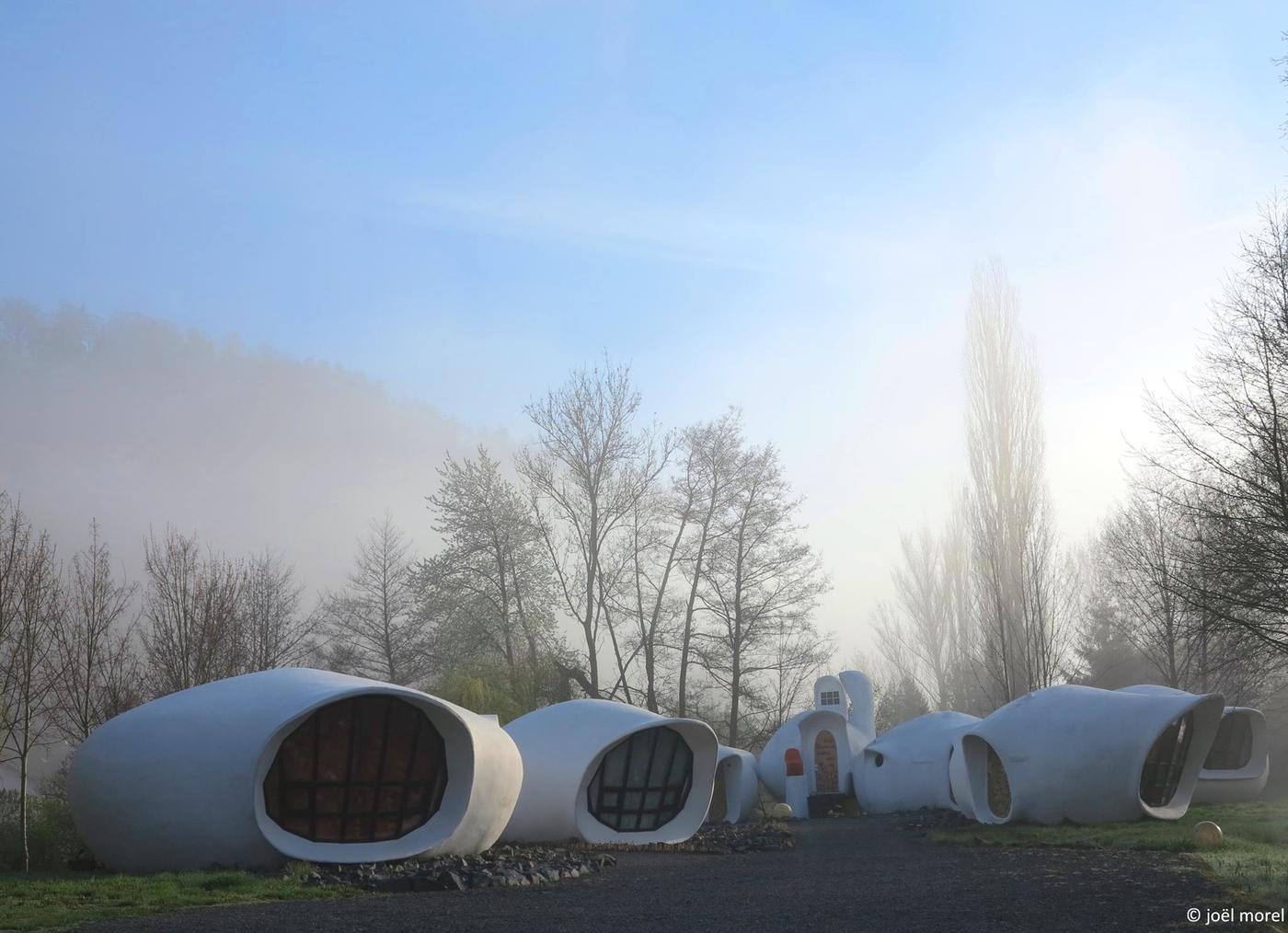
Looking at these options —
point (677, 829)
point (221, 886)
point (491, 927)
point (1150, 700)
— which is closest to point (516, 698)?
point (677, 829)

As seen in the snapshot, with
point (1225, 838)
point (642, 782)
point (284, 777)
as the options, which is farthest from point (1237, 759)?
point (284, 777)

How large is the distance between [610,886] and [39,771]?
2026 centimetres

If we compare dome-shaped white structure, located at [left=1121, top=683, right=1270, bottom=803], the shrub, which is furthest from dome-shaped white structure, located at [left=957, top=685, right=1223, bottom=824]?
the shrub

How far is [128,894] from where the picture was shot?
9.12 meters

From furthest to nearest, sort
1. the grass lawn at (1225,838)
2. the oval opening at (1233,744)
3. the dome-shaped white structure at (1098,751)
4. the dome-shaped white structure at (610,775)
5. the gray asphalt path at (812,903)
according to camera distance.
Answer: the oval opening at (1233,744) → the dome-shaped white structure at (610,775) → the dome-shaped white structure at (1098,751) → the grass lawn at (1225,838) → the gray asphalt path at (812,903)

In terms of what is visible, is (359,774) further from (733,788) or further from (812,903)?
(733,788)

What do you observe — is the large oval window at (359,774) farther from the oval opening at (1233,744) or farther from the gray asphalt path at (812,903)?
the oval opening at (1233,744)

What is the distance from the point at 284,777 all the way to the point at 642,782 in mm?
7813

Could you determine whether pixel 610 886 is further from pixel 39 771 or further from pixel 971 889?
pixel 39 771

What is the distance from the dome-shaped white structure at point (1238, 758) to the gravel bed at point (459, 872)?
15.3m

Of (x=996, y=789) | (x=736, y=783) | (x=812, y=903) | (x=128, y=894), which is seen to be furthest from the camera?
(x=736, y=783)

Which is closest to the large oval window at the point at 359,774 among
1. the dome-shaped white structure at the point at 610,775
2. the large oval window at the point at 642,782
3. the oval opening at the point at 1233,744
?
the dome-shaped white structure at the point at 610,775

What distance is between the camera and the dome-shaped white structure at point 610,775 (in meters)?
16.8

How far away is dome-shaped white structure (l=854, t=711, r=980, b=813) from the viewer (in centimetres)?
2523
